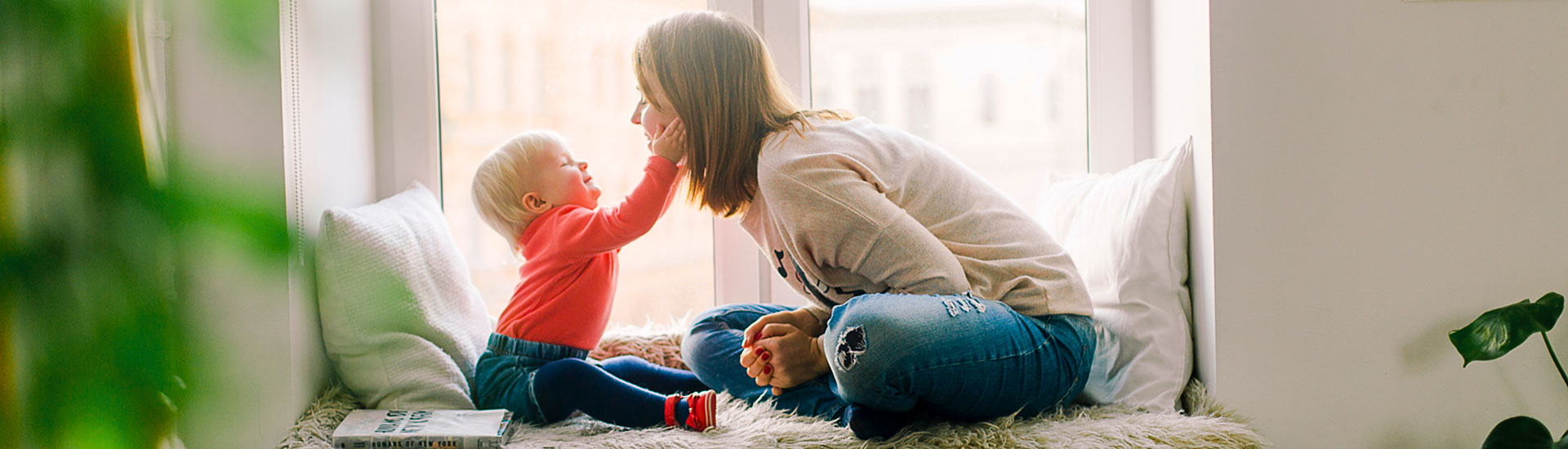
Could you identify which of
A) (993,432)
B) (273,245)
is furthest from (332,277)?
(993,432)

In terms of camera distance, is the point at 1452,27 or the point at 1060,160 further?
the point at 1060,160

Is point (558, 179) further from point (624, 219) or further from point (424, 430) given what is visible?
point (424, 430)

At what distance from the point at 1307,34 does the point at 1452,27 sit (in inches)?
7.2

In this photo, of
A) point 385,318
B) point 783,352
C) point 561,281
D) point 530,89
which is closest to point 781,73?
point 530,89

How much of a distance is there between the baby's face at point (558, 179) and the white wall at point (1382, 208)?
92 cm

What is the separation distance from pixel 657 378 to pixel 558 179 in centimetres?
35

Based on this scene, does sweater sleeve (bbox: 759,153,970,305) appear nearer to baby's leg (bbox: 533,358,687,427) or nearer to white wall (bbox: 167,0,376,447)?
baby's leg (bbox: 533,358,687,427)

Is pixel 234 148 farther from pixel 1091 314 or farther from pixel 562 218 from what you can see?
pixel 1091 314

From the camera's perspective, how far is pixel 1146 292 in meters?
1.30

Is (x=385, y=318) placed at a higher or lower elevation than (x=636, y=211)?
lower

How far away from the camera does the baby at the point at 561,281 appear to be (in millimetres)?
1272

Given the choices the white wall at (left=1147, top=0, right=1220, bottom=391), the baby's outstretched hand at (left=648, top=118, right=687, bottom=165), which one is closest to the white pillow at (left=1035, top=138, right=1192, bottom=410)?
the white wall at (left=1147, top=0, right=1220, bottom=391)

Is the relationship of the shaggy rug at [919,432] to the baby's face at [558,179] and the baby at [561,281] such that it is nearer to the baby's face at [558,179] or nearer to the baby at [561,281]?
the baby at [561,281]

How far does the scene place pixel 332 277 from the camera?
1290mm
